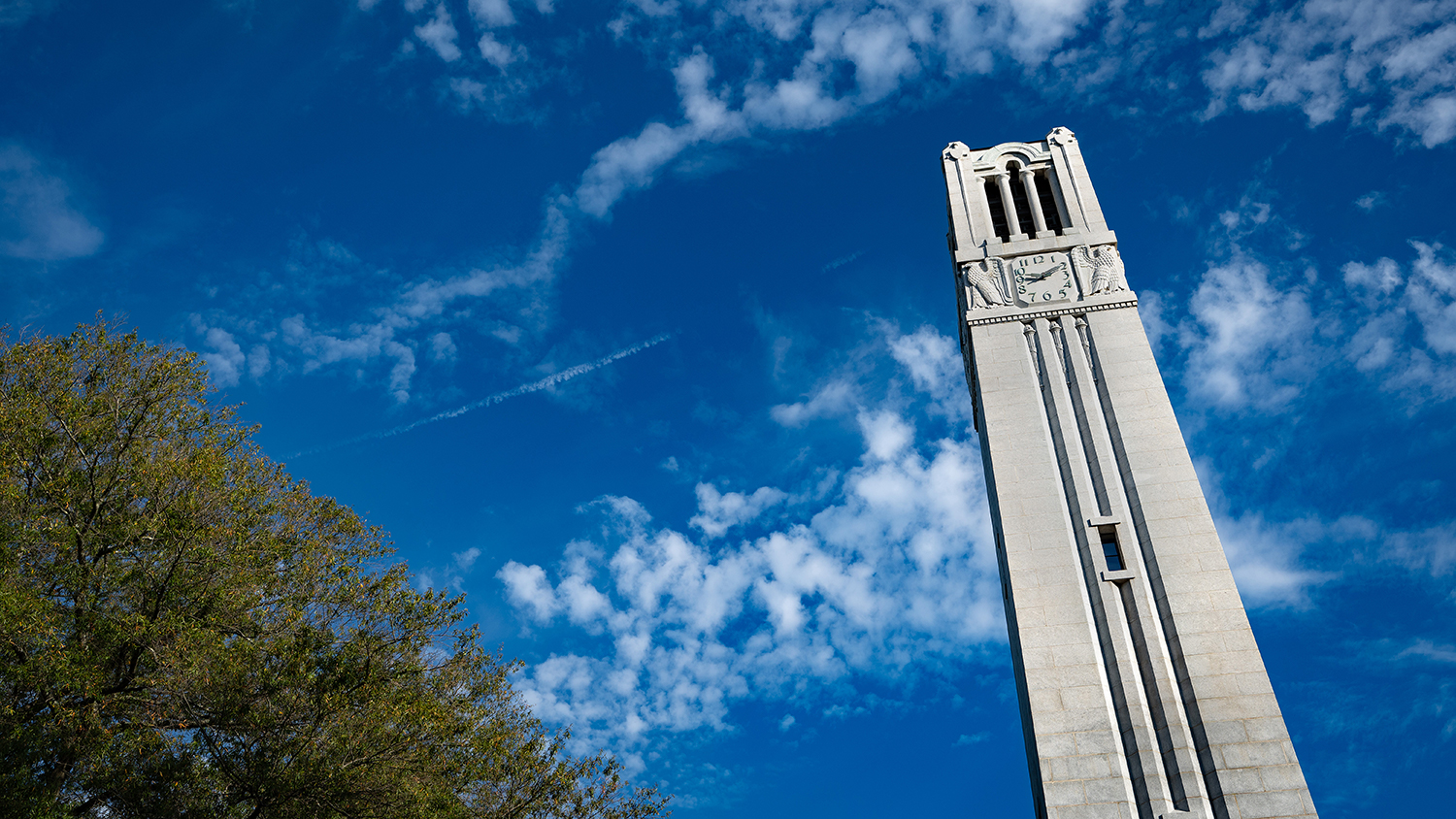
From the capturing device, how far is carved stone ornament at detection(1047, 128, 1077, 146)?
39.0 meters

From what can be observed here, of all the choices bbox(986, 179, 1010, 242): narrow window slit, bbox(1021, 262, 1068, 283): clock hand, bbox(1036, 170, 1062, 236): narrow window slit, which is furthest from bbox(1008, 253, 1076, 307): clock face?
bbox(986, 179, 1010, 242): narrow window slit

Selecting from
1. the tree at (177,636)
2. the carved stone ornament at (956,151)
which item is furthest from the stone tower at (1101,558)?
the tree at (177,636)

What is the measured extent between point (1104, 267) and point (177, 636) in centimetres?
2998

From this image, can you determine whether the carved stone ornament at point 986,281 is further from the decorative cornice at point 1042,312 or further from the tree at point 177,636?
the tree at point 177,636

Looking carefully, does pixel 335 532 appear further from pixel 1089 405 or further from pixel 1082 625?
pixel 1089 405

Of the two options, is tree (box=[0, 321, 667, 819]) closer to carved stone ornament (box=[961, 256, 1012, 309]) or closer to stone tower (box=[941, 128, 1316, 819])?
stone tower (box=[941, 128, 1316, 819])

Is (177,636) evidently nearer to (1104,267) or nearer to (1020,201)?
(1104,267)

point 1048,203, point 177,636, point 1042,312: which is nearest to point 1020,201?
point 1048,203

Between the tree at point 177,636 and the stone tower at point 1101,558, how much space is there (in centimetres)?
1449

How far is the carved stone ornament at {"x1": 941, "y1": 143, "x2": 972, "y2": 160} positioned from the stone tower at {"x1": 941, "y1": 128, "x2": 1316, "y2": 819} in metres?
4.99

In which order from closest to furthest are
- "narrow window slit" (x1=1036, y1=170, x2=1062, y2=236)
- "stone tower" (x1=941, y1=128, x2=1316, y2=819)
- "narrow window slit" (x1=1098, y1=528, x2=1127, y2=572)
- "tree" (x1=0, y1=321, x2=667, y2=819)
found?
"tree" (x1=0, y1=321, x2=667, y2=819) < "stone tower" (x1=941, y1=128, x2=1316, y2=819) < "narrow window slit" (x1=1098, y1=528, x2=1127, y2=572) < "narrow window slit" (x1=1036, y1=170, x2=1062, y2=236)

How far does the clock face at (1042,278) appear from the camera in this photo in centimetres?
3275

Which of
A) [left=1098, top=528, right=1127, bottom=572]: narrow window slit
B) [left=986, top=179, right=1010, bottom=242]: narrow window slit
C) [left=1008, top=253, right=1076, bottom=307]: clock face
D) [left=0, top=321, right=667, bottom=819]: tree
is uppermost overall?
[left=986, top=179, right=1010, bottom=242]: narrow window slit

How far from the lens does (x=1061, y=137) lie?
39.2 m
